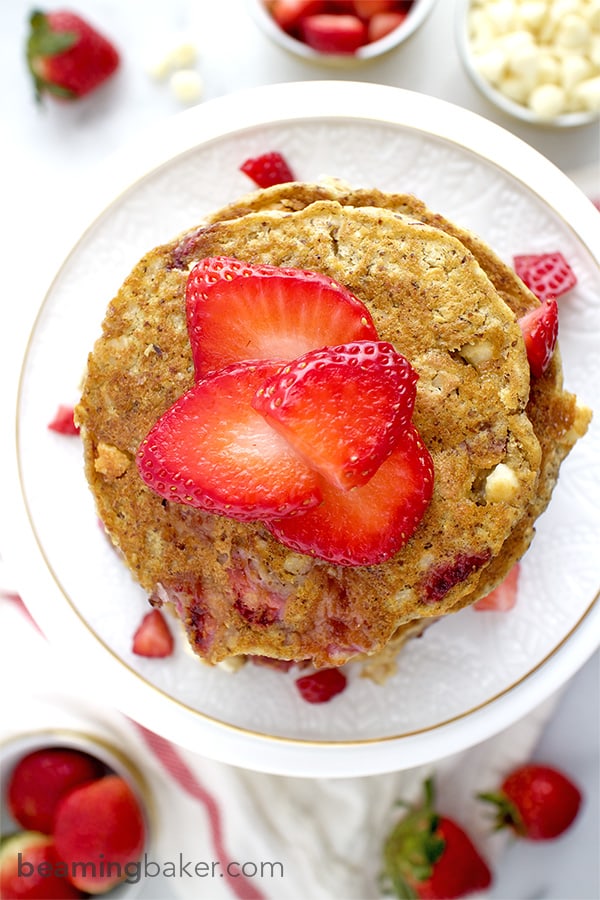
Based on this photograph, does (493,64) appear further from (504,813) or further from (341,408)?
(504,813)

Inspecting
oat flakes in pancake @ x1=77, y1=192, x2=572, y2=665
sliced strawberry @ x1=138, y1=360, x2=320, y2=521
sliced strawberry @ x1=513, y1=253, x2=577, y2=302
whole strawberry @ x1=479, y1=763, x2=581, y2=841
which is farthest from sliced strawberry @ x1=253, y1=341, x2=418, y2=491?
whole strawberry @ x1=479, y1=763, x2=581, y2=841

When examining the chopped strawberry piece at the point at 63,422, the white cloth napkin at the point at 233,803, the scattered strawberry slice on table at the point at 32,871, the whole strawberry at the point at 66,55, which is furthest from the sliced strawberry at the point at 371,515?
the whole strawberry at the point at 66,55

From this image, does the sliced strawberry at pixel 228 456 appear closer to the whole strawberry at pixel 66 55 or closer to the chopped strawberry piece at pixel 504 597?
the chopped strawberry piece at pixel 504 597

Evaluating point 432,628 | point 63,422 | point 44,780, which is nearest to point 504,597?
point 432,628

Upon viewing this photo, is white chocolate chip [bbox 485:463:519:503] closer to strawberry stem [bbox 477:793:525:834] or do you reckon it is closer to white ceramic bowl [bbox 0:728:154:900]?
strawberry stem [bbox 477:793:525:834]

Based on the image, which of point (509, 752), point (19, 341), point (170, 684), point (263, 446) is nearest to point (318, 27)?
point (19, 341)

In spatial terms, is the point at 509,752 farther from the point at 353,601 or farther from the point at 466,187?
the point at 466,187
